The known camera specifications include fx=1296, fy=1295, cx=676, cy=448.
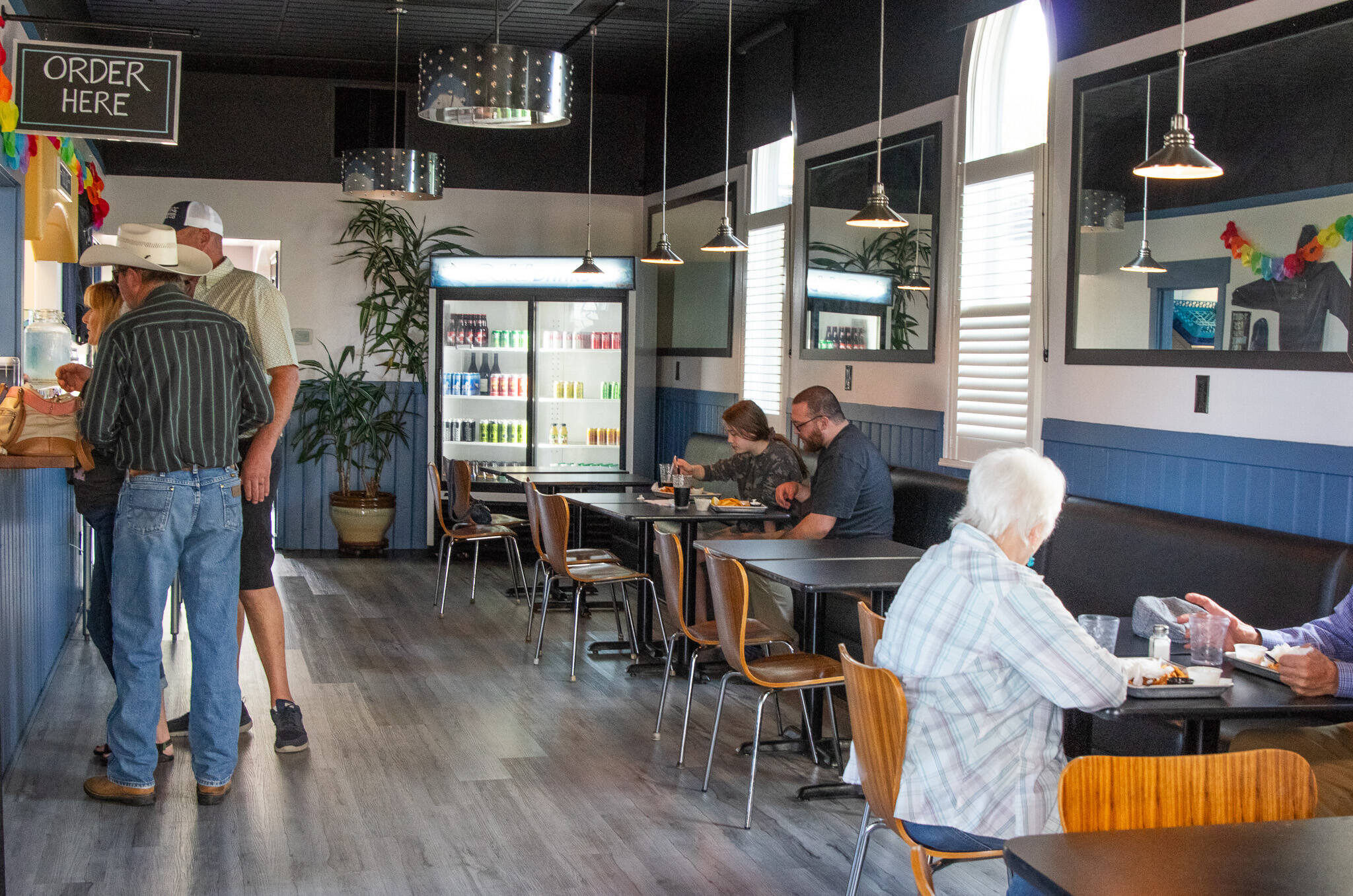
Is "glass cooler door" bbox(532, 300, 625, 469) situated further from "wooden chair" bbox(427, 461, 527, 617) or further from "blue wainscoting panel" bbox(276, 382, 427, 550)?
"wooden chair" bbox(427, 461, 527, 617)

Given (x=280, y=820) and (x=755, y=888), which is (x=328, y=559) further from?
(x=755, y=888)

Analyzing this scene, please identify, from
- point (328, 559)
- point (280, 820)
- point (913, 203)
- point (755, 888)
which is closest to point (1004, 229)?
point (913, 203)

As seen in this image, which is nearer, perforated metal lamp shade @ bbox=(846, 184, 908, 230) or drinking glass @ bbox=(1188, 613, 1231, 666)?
drinking glass @ bbox=(1188, 613, 1231, 666)

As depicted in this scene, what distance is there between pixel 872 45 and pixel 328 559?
206 inches

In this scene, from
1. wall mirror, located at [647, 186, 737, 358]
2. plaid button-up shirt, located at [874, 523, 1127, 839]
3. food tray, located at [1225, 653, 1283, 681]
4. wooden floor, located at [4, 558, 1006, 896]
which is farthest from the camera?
wall mirror, located at [647, 186, 737, 358]

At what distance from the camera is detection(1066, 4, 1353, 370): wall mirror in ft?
13.1

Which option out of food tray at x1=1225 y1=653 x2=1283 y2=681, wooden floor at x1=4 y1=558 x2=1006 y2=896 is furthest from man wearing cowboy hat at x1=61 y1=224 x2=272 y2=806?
food tray at x1=1225 y1=653 x2=1283 y2=681

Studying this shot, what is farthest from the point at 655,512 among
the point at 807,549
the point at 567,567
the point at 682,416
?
the point at 682,416

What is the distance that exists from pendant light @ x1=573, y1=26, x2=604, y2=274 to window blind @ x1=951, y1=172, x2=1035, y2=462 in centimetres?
306

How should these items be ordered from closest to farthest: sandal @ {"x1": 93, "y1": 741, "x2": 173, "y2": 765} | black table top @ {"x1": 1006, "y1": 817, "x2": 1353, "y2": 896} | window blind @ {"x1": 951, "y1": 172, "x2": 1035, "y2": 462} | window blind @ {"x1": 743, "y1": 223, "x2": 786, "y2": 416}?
black table top @ {"x1": 1006, "y1": 817, "x2": 1353, "y2": 896}
sandal @ {"x1": 93, "y1": 741, "x2": 173, "y2": 765}
window blind @ {"x1": 951, "y1": 172, "x2": 1035, "y2": 462}
window blind @ {"x1": 743, "y1": 223, "x2": 786, "y2": 416}

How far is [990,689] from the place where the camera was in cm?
268

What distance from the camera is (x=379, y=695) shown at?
552 cm

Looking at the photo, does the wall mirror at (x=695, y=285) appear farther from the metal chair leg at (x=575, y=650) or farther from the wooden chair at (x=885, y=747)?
the wooden chair at (x=885, y=747)

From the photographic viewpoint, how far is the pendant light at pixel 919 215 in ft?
20.8
